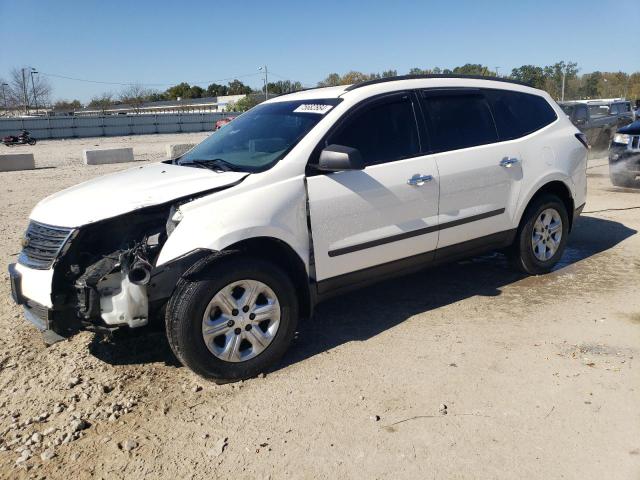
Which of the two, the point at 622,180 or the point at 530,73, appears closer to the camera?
the point at 622,180

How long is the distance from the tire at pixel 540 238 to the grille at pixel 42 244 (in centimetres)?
390

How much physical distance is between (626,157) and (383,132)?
780 centimetres

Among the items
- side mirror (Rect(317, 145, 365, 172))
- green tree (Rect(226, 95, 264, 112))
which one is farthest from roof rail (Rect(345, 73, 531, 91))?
green tree (Rect(226, 95, 264, 112))

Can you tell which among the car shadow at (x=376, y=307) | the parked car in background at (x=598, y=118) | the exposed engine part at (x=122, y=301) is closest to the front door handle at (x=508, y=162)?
the car shadow at (x=376, y=307)

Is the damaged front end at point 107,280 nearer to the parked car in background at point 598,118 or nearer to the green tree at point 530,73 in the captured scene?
the parked car in background at point 598,118

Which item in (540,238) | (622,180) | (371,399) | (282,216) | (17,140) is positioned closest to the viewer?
(371,399)

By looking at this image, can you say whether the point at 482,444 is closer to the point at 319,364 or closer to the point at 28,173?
the point at 319,364

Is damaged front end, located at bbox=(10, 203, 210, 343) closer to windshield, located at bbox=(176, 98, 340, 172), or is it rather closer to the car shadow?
the car shadow

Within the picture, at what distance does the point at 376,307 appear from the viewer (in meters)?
4.88

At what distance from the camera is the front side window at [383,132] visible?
417 centimetres

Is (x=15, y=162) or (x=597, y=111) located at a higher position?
(x=597, y=111)

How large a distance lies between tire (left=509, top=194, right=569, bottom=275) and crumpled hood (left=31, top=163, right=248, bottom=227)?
9.46 feet

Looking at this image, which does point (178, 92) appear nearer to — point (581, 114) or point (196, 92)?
point (196, 92)

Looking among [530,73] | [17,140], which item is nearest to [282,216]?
[17,140]
